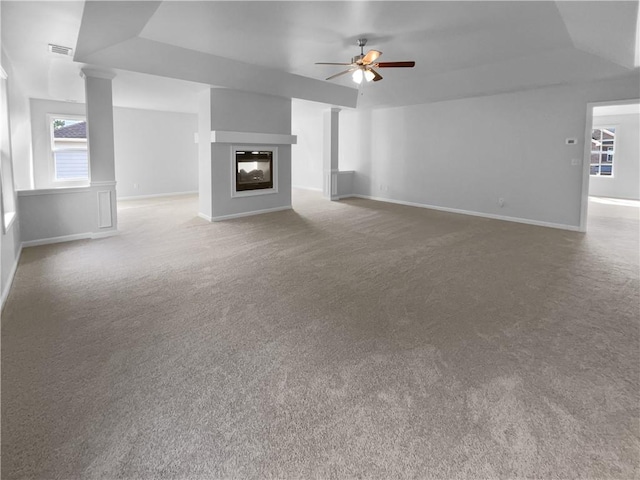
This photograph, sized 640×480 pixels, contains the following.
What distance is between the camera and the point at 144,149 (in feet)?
32.1

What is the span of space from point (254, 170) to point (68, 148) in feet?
16.1

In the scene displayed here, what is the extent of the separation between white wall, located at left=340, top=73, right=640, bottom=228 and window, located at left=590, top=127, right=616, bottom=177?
5.46 meters

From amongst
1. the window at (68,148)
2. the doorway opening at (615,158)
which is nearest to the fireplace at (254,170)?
the window at (68,148)

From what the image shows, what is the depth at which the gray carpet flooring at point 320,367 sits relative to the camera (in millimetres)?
1630

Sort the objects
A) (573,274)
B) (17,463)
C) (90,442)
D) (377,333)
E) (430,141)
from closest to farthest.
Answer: (17,463) → (90,442) → (377,333) → (573,274) → (430,141)

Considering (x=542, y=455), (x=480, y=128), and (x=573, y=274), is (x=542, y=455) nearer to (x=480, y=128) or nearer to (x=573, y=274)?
(x=573, y=274)

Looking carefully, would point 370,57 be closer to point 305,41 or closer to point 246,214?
point 305,41

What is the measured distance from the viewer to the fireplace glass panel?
292 inches

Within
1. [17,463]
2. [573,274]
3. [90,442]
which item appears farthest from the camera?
[573,274]

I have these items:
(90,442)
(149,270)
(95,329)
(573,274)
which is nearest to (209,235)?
(149,270)

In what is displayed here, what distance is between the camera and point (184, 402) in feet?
6.48

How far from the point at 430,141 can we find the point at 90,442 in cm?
828

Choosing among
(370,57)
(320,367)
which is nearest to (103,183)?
(370,57)

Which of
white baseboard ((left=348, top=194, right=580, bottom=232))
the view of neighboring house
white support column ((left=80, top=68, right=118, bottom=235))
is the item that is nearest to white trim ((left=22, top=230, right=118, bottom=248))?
white support column ((left=80, top=68, right=118, bottom=235))
